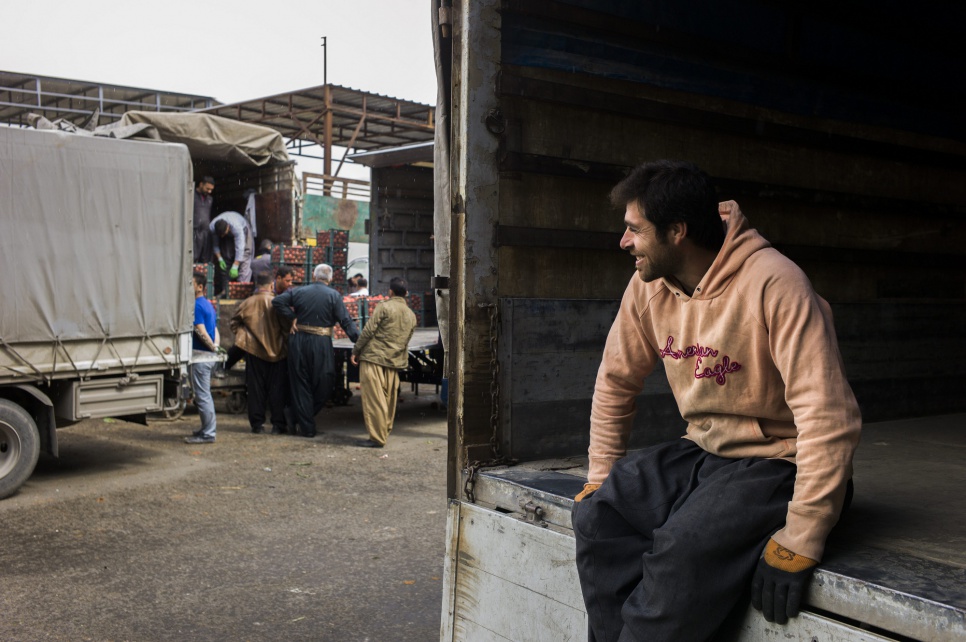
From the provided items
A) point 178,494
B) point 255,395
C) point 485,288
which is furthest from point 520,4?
point 255,395

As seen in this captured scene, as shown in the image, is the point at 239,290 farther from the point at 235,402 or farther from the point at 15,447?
the point at 15,447

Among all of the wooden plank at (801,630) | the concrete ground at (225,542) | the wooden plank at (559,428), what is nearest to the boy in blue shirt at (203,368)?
the concrete ground at (225,542)

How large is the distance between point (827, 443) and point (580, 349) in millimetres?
1637

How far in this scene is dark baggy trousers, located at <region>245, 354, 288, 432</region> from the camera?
10.0 m

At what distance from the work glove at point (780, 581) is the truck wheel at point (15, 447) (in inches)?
253

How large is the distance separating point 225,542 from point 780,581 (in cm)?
456

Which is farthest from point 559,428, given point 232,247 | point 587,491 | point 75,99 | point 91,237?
point 75,99

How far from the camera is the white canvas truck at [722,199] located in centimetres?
280

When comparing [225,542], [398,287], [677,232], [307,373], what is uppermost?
[677,232]

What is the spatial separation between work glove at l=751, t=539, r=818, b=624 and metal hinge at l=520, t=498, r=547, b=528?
870 mm

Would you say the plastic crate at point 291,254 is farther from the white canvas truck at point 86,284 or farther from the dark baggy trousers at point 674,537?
the dark baggy trousers at point 674,537

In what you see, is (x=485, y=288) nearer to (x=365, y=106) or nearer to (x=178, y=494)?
(x=178, y=494)

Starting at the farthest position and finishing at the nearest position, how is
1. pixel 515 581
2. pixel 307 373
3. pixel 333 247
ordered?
pixel 333 247 → pixel 307 373 → pixel 515 581

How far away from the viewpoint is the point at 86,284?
7453 mm
